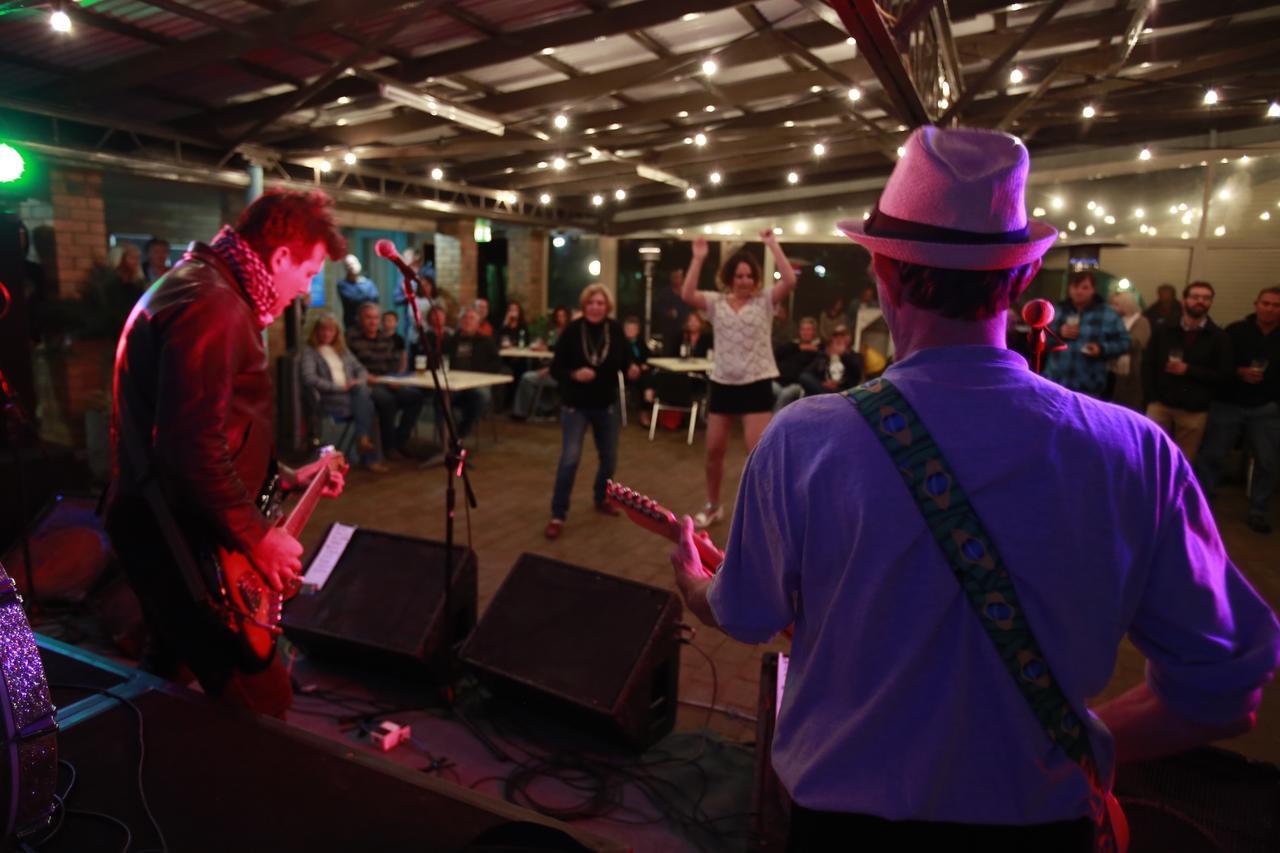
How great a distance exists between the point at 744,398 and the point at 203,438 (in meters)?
3.67

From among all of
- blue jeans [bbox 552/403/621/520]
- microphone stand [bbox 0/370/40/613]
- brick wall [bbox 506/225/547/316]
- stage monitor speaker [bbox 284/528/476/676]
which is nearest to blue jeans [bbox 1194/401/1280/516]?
blue jeans [bbox 552/403/621/520]

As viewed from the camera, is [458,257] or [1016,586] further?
[458,257]

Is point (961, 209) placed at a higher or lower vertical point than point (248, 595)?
higher

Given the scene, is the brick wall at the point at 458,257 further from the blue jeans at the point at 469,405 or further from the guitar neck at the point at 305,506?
the guitar neck at the point at 305,506

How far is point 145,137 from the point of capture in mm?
6520

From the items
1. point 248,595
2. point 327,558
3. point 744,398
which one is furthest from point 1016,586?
point 744,398

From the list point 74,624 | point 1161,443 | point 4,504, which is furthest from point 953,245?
point 4,504

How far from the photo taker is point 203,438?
75.4 inches

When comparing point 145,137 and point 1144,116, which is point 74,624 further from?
point 1144,116

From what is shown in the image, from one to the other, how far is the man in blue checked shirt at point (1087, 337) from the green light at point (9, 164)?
278 inches

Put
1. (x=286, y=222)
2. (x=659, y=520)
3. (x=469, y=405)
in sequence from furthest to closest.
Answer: (x=469, y=405) < (x=286, y=222) < (x=659, y=520)

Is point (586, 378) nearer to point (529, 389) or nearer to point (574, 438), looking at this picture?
point (574, 438)

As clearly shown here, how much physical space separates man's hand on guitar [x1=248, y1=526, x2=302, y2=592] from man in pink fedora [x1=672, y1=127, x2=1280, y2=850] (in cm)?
149

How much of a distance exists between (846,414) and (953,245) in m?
0.25
